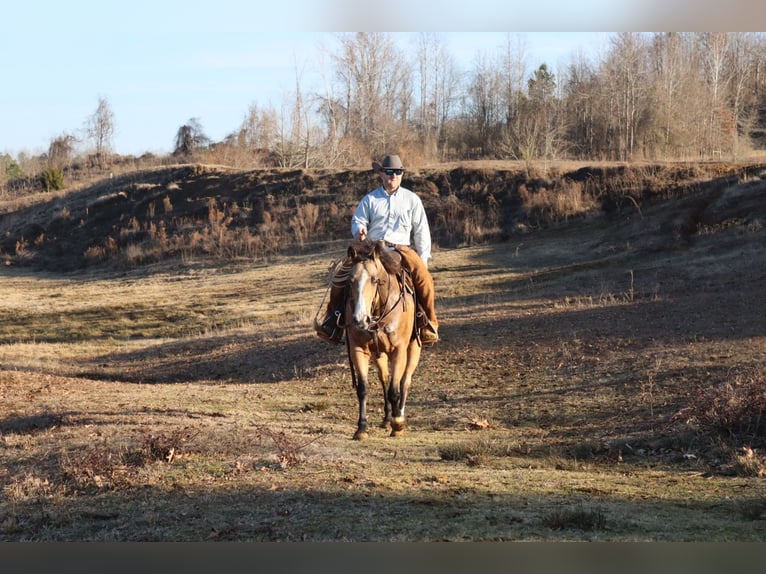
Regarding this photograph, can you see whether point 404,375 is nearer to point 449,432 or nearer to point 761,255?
point 449,432

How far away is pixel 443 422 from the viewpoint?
13.5 m

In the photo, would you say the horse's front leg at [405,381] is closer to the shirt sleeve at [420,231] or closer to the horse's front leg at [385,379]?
the horse's front leg at [385,379]

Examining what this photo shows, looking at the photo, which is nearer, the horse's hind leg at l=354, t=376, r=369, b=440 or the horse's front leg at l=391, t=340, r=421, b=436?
the horse's hind leg at l=354, t=376, r=369, b=440

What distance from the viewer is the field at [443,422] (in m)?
7.05

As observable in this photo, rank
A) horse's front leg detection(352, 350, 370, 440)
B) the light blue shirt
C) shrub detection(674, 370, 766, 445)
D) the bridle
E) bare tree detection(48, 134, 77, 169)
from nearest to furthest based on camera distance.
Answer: shrub detection(674, 370, 766, 445) < the bridle < horse's front leg detection(352, 350, 370, 440) < the light blue shirt < bare tree detection(48, 134, 77, 169)

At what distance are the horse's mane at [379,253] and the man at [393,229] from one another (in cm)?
15

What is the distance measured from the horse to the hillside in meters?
24.7

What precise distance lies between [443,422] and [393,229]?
12.0ft

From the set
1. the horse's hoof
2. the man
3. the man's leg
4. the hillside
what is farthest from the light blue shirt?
the hillside

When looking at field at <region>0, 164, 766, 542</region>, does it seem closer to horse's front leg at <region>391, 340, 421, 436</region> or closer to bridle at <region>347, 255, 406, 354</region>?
horse's front leg at <region>391, 340, 421, 436</region>

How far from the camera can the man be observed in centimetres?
1128

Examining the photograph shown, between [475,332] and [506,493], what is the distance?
1293cm

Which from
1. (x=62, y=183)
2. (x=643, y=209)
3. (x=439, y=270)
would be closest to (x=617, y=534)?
(x=439, y=270)

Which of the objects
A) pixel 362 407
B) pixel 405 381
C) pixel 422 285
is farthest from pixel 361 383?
pixel 422 285
